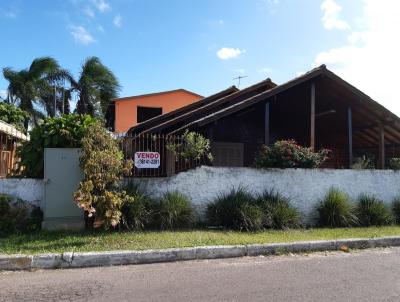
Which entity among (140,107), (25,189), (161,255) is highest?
(140,107)

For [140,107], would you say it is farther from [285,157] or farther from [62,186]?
[62,186]

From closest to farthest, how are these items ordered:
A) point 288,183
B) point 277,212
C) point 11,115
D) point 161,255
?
1. point 161,255
2. point 277,212
3. point 288,183
4. point 11,115

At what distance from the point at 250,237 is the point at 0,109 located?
49.4ft

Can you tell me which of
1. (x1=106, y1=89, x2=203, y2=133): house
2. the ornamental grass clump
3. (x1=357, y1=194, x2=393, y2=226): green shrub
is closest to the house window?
(x1=106, y1=89, x2=203, y2=133): house

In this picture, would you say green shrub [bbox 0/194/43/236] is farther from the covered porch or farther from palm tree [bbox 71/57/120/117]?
palm tree [bbox 71/57/120/117]

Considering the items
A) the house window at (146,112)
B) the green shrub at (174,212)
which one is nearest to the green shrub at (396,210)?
the green shrub at (174,212)

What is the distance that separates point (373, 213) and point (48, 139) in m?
9.05

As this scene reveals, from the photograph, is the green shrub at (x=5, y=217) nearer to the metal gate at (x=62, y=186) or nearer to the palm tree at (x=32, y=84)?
the metal gate at (x=62, y=186)

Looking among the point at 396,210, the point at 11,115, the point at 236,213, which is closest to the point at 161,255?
the point at 236,213

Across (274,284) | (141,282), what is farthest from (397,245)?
(141,282)

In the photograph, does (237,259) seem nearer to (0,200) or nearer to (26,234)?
(26,234)

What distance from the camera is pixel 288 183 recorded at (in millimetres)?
11734

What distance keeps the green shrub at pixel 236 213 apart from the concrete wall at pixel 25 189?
161 inches

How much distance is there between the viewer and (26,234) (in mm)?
8680
